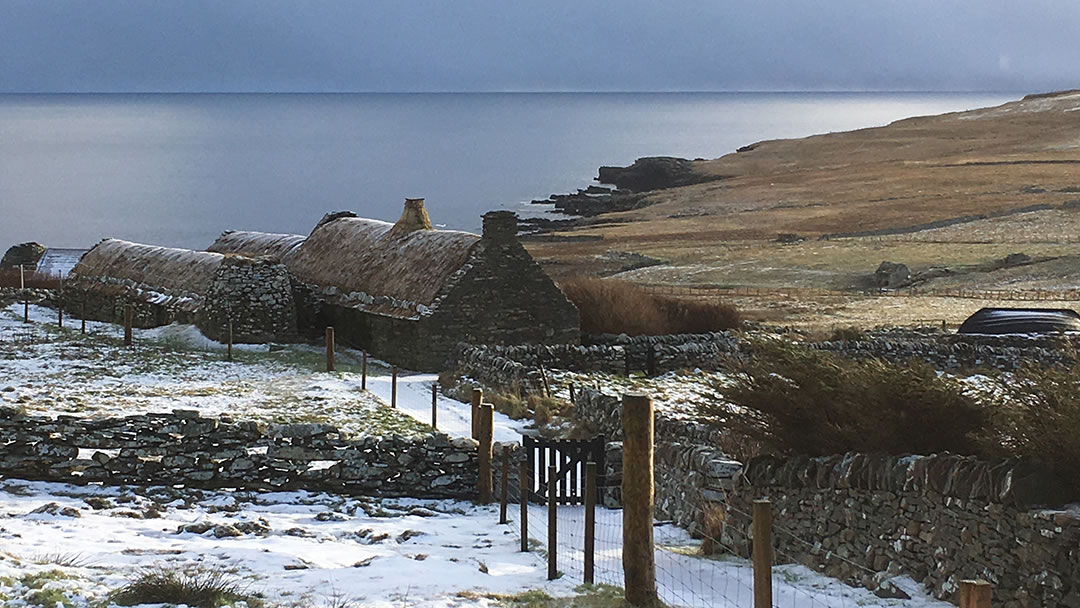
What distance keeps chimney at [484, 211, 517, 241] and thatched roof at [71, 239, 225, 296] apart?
8.03m

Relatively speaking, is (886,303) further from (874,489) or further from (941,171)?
(941,171)

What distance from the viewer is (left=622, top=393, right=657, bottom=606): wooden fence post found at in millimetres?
11211

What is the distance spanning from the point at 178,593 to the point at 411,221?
26301 millimetres

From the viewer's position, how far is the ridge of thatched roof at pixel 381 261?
107 feet

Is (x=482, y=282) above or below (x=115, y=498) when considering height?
above

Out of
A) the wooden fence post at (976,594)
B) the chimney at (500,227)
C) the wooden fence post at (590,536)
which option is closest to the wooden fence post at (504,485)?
the wooden fence post at (590,536)

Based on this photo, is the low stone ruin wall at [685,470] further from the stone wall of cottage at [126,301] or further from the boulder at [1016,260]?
the boulder at [1016,260]

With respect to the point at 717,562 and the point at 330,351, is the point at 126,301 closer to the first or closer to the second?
the point at 330,351

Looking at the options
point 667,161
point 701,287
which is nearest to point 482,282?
point 701,287

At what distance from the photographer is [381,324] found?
32.6 metres

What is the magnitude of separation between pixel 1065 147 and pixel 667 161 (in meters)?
44.5

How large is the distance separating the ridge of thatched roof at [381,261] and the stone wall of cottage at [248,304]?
1761 millimetres

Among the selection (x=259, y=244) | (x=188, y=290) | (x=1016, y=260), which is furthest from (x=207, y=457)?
(x=1016, y=260)

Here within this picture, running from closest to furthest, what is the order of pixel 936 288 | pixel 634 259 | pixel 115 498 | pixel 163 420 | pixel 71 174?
pixel 115 498
pixel 163 420
pixel 936 288
pixel 634 259
pixel 71 174
